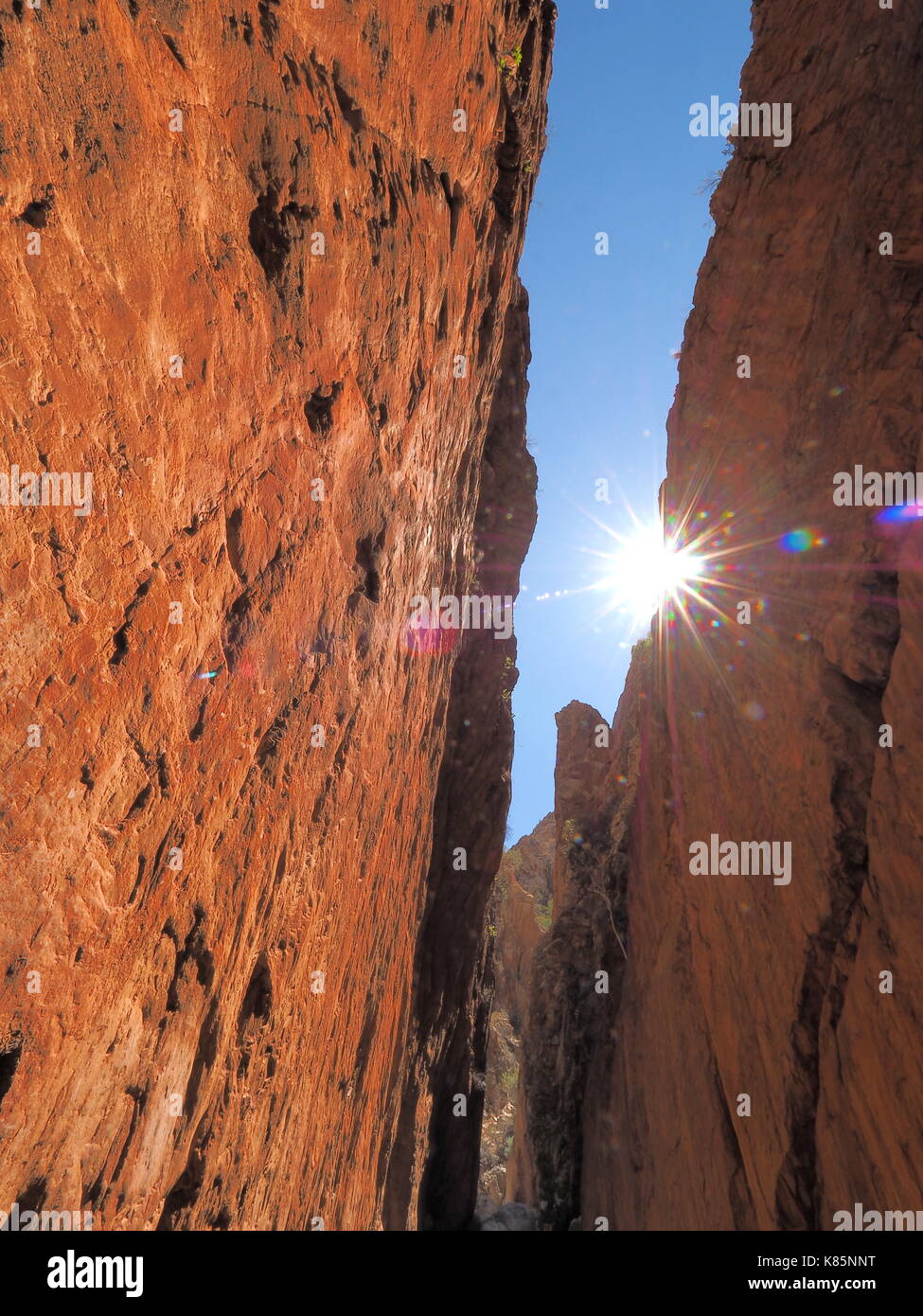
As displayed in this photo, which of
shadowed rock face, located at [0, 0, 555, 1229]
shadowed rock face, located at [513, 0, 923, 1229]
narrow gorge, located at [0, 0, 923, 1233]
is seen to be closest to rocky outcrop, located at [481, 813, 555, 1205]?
narrow gorge, located at [0, 0, 923, 1233]

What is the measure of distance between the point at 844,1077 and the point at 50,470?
24.8 ft

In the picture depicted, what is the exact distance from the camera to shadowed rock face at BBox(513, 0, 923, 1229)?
6.21 m

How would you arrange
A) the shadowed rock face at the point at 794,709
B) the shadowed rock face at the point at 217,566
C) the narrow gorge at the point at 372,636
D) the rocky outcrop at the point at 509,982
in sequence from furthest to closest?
the rocky outcrop at the point at 509,982 < the shadowed rock face at the point at 794,709 < the narrow gorge at the point at 372,636 < the shadowed rock face at the point at 217,566

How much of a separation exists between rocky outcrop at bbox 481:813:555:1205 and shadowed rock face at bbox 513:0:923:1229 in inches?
641

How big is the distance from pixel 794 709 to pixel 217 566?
6.50 meters

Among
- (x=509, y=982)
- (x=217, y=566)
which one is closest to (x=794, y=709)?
(x=217, y=566)

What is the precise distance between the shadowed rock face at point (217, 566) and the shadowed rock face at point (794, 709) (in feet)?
14.0

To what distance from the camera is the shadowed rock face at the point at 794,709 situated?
6207mm

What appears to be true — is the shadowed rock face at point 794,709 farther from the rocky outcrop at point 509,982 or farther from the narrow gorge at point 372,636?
the rocky outcrop at point 509,982

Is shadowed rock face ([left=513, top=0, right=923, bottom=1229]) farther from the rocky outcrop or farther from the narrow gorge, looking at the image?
the rocky outcrop

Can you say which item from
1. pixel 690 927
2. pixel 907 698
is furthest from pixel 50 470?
pixel 690 927

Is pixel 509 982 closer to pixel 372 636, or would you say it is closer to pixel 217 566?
pixel 372 636

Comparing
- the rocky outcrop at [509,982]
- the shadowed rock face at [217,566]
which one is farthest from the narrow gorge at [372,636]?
the rocky outcrop at [509,982]
